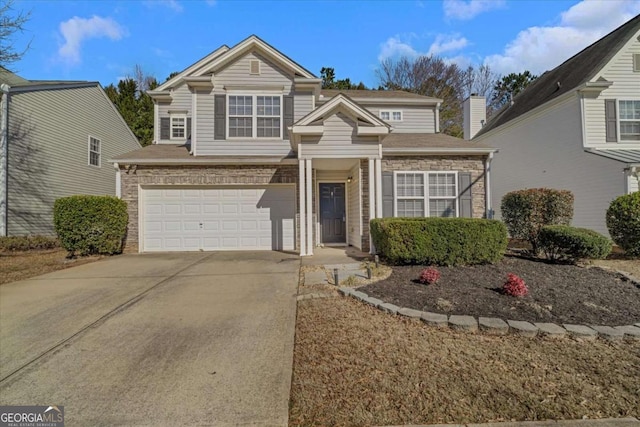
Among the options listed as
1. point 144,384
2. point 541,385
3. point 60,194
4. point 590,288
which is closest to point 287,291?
point 144,384

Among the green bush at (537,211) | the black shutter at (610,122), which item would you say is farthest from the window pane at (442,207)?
the black shutter at (610,122)

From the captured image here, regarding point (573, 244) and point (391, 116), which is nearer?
point (573, 244)

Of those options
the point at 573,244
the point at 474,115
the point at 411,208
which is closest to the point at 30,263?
the point at 411,208

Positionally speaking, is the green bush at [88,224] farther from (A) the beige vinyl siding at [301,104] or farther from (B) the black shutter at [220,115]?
(A) the beige vinyl siding at [301,104]

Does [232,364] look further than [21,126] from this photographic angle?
No

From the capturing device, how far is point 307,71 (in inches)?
443

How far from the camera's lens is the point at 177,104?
13383 mm

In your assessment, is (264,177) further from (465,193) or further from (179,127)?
(465,193)

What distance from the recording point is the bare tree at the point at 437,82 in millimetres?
25891

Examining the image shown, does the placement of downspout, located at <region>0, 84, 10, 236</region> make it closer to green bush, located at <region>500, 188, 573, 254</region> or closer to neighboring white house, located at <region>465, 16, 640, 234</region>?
green bush, located at <region>500, 188, 573, 254</region>

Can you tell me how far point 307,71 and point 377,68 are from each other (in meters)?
18.9

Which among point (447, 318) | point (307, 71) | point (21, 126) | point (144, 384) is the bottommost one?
point (144, 384)

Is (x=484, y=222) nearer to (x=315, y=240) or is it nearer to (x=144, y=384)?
(x=315, y=240)

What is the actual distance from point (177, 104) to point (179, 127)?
1000mm
